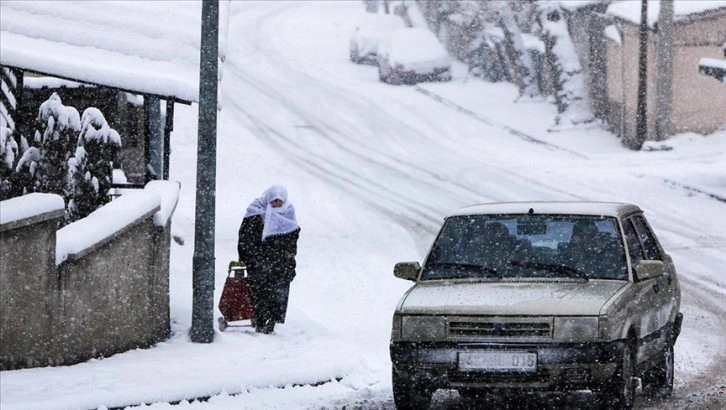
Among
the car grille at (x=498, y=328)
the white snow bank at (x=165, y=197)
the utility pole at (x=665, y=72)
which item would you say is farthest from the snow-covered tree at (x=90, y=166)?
the utility pole at (x=665, y=72)

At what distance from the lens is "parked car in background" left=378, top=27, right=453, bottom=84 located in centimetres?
4828

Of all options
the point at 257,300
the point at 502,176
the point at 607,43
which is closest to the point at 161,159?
the point at 257,300

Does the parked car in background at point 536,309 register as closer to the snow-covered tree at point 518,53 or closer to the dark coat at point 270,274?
the dark coat at point 270,274

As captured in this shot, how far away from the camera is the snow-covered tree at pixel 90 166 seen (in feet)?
45.0

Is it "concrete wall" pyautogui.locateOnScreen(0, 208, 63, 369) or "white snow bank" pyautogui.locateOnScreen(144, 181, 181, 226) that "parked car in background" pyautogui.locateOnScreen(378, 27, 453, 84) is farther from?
"concrete wall" pyautogui.locateOnScreen(0, 208, 63, 369)

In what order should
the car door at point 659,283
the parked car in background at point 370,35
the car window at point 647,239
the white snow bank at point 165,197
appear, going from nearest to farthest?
1. the car door at point 659,283
2. the car window at point 647,239
3. the white snow bank at point 165,197
4. the parked car in background at point 370,35

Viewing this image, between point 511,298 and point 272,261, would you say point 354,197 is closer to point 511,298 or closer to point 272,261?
point 272,261

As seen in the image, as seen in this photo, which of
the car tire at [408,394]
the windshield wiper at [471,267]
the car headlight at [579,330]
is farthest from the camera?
the windshield wiper at [471,267]

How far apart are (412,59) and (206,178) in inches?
1428

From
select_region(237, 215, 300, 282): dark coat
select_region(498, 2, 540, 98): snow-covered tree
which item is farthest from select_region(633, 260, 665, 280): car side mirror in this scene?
select_region(498, 2, 540, 98): snow-covered tree

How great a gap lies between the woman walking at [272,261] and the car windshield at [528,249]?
3765 mm

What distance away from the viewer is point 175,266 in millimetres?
18969

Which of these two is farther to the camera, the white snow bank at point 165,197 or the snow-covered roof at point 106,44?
the snow-covered roof at point 106,44

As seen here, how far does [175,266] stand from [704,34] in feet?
70.7
